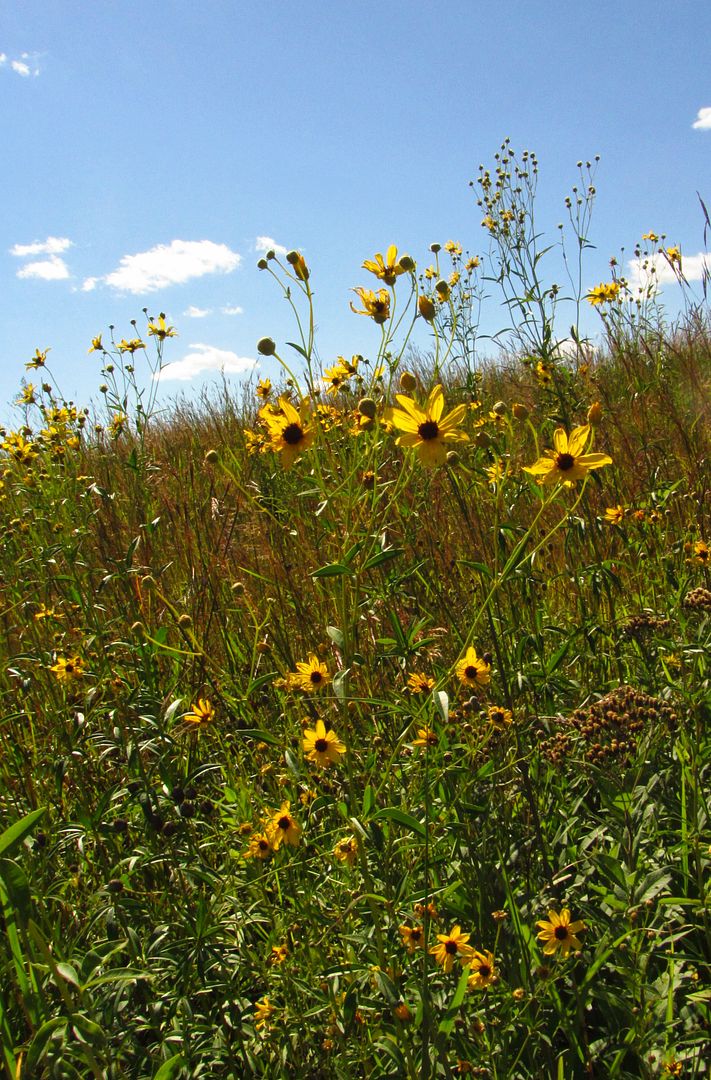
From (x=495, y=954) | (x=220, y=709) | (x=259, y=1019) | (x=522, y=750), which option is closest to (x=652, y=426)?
(x=522, y=750)

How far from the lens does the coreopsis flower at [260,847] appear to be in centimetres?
133

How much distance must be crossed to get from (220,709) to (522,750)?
942 mm

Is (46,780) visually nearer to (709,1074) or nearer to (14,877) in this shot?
(14,877)

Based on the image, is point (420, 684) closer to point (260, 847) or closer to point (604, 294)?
point (260, 847)

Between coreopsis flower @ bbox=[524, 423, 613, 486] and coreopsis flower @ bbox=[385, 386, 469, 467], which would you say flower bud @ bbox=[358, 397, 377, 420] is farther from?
coreopsis flower @ bbox=[524, 423, 613, 486]

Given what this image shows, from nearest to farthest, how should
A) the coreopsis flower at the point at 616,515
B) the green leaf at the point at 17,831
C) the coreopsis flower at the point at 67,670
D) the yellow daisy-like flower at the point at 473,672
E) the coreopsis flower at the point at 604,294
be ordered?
the green leaf at the point at 17,831 → the yellow daisy-like flower at the point at 473,672 → the coreopsis flower at the point at 67,670 → the coreopsis flower at the point at 616,515 → the coreopsis flower at the point at 604,294

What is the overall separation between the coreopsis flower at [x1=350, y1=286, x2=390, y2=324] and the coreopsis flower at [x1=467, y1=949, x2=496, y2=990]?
4.21ft

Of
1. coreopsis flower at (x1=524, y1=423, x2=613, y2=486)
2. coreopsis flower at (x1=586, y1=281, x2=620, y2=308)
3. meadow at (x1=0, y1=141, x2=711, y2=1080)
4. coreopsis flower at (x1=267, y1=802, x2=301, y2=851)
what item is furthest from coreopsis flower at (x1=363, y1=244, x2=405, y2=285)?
coreopsis flower at (x1=586, y1=281, x2=620, y2=308)

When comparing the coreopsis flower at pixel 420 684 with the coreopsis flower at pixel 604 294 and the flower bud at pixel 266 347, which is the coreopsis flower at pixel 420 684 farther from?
the coreopsis flower at pixel 604 294

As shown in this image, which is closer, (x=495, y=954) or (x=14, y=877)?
(x=14, y=877)

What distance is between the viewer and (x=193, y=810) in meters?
1.45

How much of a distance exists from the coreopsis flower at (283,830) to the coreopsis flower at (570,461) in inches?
31.5

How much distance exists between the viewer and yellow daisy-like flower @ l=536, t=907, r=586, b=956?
1.14m

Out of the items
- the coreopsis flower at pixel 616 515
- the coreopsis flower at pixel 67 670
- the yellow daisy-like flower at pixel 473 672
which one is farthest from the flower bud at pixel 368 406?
the coreopsis flower at pixel 616 515
